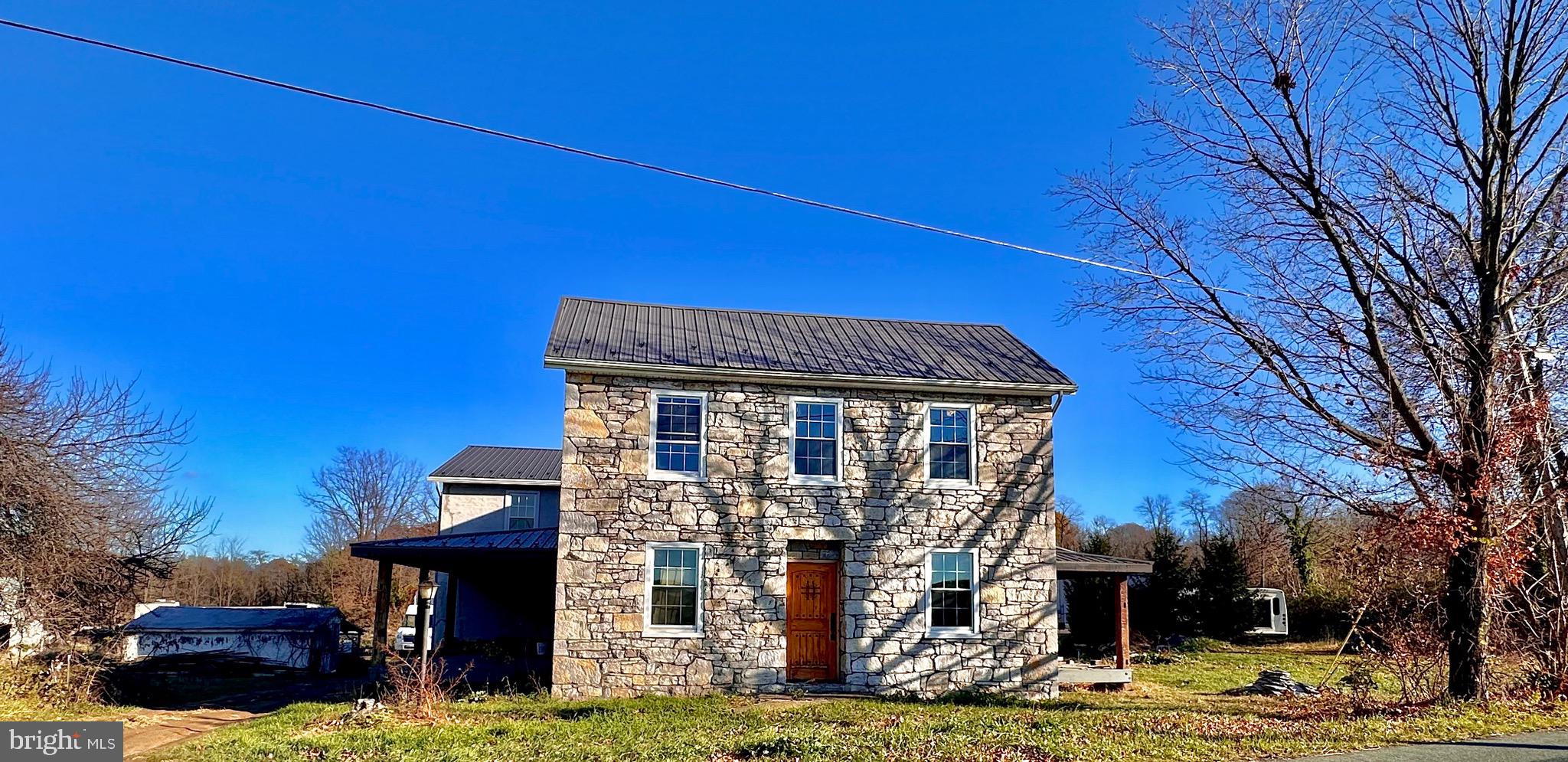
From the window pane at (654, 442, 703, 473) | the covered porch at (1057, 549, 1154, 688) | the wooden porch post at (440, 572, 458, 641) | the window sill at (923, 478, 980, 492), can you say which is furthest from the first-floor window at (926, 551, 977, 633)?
the wooden porch post at (440, 572, 458, 641)

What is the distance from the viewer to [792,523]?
45.8ft

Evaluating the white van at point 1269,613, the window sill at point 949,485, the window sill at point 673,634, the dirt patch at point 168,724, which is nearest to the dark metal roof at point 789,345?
the window sill at point 949,485

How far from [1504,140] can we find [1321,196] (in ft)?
6.57

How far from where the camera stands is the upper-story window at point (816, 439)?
14.2 m

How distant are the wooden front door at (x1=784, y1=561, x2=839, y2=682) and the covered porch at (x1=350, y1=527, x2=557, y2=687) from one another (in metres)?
3.78

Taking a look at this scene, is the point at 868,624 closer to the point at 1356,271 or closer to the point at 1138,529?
the point at 1356,271

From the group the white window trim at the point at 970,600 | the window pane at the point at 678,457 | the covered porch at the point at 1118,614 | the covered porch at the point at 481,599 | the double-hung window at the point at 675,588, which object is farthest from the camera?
the covered porch at the point at 1118,614

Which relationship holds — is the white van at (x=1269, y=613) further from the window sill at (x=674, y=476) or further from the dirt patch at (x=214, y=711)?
the dirt patch at (x=214, y=711)

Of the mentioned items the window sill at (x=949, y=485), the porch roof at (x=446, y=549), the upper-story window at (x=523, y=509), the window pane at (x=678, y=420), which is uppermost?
the window pane at (x=678, y=420)

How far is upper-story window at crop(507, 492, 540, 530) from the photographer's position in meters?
23.8

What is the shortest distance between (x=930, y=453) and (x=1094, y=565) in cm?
405

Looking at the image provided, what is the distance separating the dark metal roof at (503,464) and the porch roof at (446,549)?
23.4ft

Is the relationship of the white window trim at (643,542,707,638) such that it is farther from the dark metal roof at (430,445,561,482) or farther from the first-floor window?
the dark metal roof at (430,445,561,482)

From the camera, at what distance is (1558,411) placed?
1159 cm
